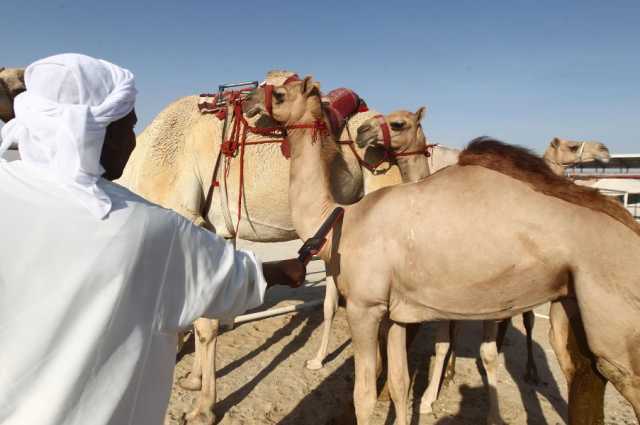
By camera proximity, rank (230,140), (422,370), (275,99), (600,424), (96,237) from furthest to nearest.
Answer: (422,370), (230,140), (275,99), (600,424), (96,237)

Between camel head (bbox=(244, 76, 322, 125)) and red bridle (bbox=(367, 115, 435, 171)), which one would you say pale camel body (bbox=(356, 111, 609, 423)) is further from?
camel head (bbox=(244, 76, 322, 125))

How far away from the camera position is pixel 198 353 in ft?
15.1

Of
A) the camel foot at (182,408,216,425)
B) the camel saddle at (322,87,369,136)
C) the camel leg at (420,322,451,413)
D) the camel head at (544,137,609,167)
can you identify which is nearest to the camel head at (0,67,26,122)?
the camel saddle at (322,87,369,136)

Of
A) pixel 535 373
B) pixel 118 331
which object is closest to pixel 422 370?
pixel 535 373

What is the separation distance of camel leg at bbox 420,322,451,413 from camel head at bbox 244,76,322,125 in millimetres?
2350

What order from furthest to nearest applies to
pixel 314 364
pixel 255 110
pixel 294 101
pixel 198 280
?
1. pixel 314 364
2. pixel 255 110
3. pixel 294 101
4. pixel 198 280

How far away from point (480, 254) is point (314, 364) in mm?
2840

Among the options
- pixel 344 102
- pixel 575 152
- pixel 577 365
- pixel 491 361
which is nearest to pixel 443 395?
pixel 491 361

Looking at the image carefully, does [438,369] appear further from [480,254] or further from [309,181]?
[309,181]

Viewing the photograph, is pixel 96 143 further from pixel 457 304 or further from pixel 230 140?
pixel 230 140

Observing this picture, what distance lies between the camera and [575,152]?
→ 607cm

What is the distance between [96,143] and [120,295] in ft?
1.37

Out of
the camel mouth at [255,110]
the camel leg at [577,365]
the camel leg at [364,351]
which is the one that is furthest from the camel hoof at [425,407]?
the camel mouth at [255,110]

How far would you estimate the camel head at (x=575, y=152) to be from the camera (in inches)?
235
